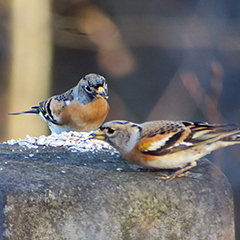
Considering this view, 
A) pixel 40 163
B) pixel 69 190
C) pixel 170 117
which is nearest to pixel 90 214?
pixel 69 190

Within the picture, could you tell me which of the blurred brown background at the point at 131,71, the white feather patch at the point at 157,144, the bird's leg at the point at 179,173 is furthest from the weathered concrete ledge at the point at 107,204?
the blurred brown background at the point at 131,71

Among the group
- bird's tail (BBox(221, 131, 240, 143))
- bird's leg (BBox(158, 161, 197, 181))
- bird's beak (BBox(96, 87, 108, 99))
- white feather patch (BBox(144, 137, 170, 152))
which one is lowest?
bird's leg (BBox(158, 161, 197, 181))

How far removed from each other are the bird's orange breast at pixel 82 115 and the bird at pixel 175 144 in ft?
4.48

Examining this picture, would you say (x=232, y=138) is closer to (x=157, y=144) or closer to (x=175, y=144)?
(x=175, y=144)

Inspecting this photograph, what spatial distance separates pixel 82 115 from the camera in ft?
12.5

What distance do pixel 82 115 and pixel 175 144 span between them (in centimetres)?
163

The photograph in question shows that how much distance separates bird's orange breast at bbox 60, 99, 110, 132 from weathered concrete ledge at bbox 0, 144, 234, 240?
1.35 metres

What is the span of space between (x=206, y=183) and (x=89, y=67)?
401 centimetres

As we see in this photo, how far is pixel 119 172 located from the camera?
2414 millimetres

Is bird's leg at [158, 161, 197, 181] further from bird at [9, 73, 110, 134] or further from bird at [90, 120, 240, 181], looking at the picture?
bird at [9, 73, 110, 134]

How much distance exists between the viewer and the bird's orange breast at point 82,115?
380 centimetres

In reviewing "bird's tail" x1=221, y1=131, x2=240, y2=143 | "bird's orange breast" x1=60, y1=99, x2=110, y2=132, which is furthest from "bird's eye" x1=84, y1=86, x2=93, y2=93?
"bird's tail" x1=221, y1=131, x2=240, y2=143

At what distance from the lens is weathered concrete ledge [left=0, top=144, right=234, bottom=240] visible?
6.28ft

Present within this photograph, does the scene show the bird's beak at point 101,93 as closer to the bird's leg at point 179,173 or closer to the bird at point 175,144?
the bird at point 175,144
